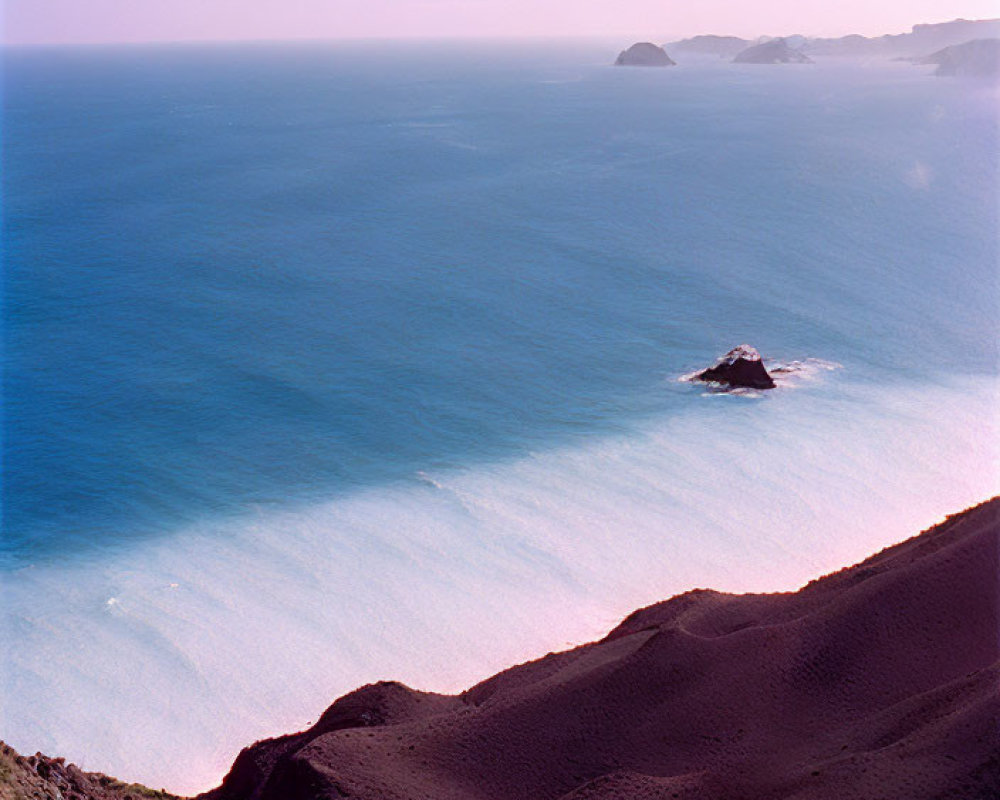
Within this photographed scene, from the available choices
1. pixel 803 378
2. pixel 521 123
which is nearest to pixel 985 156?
pixel 521 123

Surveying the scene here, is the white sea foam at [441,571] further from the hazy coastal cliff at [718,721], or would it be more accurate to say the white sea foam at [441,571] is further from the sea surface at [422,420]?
the hazy coastal cliff at [718,721]

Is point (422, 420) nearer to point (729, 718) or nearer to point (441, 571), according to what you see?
point (441, 571)

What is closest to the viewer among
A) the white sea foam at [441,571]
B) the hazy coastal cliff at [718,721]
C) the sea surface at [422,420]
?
the hazy coastal cliff at [718,721]

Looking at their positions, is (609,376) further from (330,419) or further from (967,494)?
(967,494)

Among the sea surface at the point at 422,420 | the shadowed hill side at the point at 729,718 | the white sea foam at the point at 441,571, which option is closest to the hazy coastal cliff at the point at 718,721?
the shadowed hill side at the point at 729,718

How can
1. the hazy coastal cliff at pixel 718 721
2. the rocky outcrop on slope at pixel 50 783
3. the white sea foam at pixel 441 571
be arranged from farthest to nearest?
the white sea foam at pixel 441 571
the hazy coastal cliff at pixel 718 721
the rocky outcrop on slope at pixel 50 783

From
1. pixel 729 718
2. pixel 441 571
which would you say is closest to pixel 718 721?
pixel 729 718

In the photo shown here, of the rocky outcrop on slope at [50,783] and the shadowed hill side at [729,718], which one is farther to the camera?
the shadowed hill side at [729,718]
